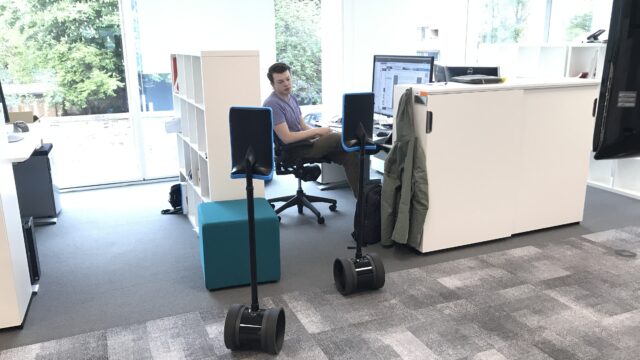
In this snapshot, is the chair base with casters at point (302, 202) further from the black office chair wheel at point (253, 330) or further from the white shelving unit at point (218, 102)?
the black office chair wheel at point (253, 330)

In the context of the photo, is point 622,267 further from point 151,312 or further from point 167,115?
point 167,115

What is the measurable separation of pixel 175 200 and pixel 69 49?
1.95 metres

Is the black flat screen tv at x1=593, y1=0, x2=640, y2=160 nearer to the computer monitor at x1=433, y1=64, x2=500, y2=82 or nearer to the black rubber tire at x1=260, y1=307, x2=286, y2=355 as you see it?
the black rubber tire at x1=260, y1=307, x2=286, y2=355

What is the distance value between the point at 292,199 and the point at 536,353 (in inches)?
96.8

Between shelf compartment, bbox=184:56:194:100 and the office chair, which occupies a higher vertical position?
shelf compartment, bbox=184:56:194:100

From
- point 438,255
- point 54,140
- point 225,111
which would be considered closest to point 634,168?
point 438,255

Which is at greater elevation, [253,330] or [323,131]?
[323,131]

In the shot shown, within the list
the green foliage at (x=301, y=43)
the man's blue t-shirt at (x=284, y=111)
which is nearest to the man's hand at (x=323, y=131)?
the man's blue t-shirt at (x=284, y=111)

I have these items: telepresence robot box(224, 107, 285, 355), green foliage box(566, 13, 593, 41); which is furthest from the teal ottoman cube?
green foliage box(566, 13, 593, 41)

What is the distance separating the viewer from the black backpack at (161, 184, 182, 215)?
14.8 ft

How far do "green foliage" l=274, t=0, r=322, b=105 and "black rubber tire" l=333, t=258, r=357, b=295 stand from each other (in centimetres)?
356

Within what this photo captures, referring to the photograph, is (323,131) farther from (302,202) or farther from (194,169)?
(194,169)

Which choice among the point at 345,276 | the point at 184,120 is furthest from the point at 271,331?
the point at 184,120

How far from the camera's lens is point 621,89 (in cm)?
91
